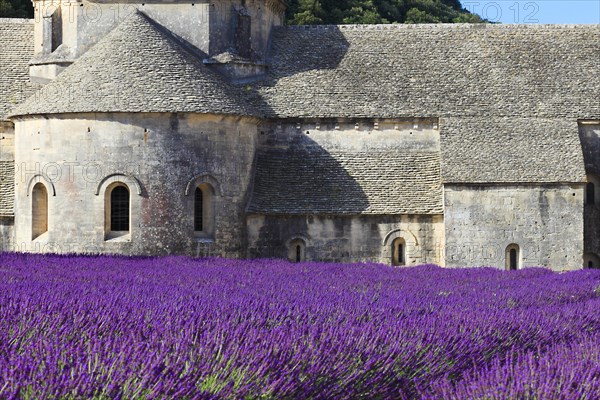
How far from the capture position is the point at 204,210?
30.3m

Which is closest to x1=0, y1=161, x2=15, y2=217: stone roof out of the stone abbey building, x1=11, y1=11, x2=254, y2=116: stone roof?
the stone abbey building

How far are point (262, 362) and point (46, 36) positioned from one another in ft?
84.3

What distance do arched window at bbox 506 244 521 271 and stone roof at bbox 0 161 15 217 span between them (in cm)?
1477

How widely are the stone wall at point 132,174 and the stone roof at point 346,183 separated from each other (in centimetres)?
204

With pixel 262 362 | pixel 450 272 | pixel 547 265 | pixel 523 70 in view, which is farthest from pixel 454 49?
pixel 262 362

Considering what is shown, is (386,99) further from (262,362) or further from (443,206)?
(262,362)

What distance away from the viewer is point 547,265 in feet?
101

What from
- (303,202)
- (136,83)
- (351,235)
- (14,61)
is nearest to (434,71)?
(351,235)

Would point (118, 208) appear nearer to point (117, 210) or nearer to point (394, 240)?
point (117, 210)

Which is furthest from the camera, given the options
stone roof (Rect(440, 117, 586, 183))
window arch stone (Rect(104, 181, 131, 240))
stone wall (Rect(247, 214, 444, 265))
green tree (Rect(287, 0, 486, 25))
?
green tree (Rect(287, 0, 486, 25))

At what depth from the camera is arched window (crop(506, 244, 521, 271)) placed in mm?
30906

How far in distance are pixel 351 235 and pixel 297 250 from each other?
1.72 metres

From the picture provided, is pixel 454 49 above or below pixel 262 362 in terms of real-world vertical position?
above

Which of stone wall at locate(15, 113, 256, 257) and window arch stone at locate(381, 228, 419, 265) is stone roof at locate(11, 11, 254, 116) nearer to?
stone wall at locate(15, 113, 256, 257)
